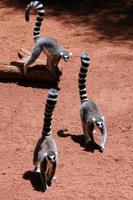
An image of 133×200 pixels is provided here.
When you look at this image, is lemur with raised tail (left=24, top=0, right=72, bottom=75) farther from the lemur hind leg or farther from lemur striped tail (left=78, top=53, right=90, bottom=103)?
lemur striped tail (left=78, top=53, right=90, bottom=103)

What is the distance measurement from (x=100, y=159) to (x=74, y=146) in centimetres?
46

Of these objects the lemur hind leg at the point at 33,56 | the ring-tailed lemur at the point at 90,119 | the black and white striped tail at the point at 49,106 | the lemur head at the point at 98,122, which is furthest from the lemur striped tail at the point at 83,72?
the lemur hind leg at the point at 33,56

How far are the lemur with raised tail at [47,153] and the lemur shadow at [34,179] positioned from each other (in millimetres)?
97

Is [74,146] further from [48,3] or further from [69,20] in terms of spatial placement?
[48,3]

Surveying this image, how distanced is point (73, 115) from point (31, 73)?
1246 mm

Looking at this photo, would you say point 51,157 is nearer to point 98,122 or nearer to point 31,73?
point 98,122

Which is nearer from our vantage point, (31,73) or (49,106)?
(49,106)

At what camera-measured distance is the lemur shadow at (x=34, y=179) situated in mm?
6727

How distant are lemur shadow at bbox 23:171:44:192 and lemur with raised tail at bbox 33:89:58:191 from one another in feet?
0.32

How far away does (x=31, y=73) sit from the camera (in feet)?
30.3

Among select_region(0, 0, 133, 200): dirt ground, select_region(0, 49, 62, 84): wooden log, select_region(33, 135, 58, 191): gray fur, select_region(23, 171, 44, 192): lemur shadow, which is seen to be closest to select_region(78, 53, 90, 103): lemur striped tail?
select_region(0, 0, 133, 200): dirt ground

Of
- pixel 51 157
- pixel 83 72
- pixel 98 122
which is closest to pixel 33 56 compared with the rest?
pixel 83 72

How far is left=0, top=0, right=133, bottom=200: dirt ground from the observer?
6.78m

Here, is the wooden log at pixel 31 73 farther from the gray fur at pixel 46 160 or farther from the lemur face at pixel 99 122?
the gray fur at pixel 46 160
